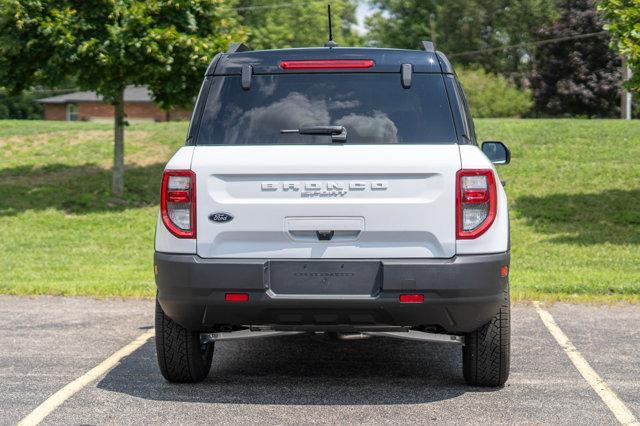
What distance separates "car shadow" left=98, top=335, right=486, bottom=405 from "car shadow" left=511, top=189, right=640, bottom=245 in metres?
10.8

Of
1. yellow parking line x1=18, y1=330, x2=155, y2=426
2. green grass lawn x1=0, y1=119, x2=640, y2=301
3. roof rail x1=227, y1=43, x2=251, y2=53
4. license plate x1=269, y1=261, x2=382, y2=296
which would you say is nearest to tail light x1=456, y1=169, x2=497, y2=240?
license plate x1=269, y1=261, x2=382, y2=296

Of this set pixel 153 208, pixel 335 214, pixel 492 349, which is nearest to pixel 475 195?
pixel 335 214

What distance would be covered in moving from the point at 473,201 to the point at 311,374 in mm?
1926

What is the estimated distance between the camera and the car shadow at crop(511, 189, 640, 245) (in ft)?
63.7

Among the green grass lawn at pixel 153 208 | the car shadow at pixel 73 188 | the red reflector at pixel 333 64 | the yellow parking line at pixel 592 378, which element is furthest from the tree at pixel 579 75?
the red reflector at pixel 333 64

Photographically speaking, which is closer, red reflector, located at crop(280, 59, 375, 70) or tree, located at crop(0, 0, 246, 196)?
red reflector, located at crop(280, 59, 375, 70)

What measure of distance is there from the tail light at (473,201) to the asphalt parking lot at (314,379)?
103cm

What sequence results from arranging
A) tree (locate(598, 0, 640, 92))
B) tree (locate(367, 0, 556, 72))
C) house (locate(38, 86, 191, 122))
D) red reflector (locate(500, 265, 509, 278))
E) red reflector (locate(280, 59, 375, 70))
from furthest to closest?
tree (locate(367, 0, 556, 72))
house (locate(38, 86, 191, 122))
tree (locate(598, 0, 640, 92))
red reflector (locate(280, 59, 375, 70))
red reflector (locate(500, 265, 509, 278))

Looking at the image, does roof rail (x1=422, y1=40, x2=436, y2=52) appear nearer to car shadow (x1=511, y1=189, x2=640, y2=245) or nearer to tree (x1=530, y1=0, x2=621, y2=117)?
car shadow (x1=511, y1=189, x2=640, y2=245)

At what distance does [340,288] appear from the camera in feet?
20.2

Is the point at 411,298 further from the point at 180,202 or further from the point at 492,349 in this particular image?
the point at 180,202

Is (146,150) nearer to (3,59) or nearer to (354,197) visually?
(3,59)

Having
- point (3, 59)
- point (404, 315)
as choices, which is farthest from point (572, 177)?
point (404, 315)

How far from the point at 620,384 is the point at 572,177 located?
18.0 meters
